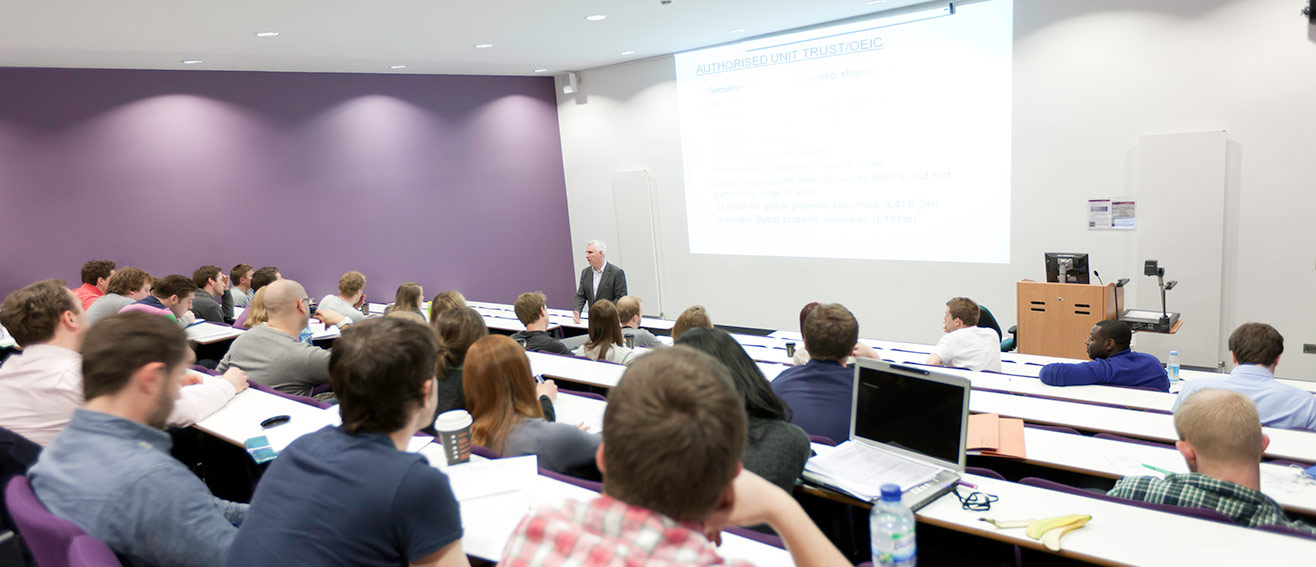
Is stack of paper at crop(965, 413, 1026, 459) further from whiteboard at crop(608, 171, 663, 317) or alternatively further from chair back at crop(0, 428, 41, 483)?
whiteboard at crop(608, 171, 663, 317)

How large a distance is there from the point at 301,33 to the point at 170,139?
2288 mm

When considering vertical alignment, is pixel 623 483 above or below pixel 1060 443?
above

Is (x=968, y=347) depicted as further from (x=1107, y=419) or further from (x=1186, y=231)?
(x=1186, y=231)

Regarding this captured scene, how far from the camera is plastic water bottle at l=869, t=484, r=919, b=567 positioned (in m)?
1.90

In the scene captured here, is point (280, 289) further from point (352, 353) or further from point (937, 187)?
point (937, 187)

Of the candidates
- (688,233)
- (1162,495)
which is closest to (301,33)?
(688,233)

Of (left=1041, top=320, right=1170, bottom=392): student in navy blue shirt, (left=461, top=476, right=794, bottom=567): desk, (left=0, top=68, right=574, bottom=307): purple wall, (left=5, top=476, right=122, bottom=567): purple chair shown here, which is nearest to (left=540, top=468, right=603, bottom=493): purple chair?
(left=461, top=476, right=794, bottom=567): desk

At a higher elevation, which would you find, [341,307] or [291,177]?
[291,177]

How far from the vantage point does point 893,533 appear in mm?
1898

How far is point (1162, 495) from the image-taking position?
2322 millimetres

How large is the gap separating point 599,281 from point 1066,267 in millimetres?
4020

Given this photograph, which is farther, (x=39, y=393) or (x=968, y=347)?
(x=968, y=347)

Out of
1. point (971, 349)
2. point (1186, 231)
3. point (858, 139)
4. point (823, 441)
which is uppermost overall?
point (858, 139)

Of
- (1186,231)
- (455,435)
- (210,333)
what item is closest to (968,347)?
(1186,231)
